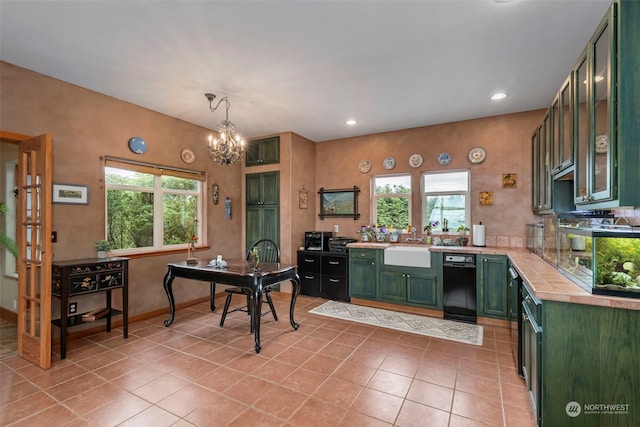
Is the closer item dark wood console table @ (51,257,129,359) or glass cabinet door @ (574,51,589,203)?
glass cabinet door @ (574,51,589,203)

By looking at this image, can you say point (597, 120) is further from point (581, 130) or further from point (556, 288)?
point (556, 288)

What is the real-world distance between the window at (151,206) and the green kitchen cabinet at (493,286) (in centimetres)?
374

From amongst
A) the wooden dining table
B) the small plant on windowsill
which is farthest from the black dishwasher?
the wooden dining table

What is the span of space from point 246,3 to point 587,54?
7.51 feet

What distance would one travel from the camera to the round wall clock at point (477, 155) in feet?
14.1

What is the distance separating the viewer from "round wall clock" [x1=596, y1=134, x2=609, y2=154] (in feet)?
5.46

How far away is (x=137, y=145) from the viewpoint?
3834mm

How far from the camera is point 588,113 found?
6.32ft

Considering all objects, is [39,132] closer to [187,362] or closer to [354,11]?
[187,362]

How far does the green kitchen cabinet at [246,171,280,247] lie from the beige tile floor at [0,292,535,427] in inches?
81.5

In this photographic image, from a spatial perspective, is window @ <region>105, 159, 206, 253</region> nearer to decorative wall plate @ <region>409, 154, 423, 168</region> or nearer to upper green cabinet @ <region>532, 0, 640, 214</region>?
decorative wall plate @ <region>409, 154, 423, 168</region>

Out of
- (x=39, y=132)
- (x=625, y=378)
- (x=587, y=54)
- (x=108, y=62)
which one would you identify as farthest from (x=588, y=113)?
(x=39, y=132)

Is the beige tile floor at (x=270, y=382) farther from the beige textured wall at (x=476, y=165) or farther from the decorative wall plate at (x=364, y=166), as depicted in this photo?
the decorative wall plate at (x=364, y=166)

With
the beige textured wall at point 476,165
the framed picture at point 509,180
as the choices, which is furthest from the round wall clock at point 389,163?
the framed picture at point 509,180
